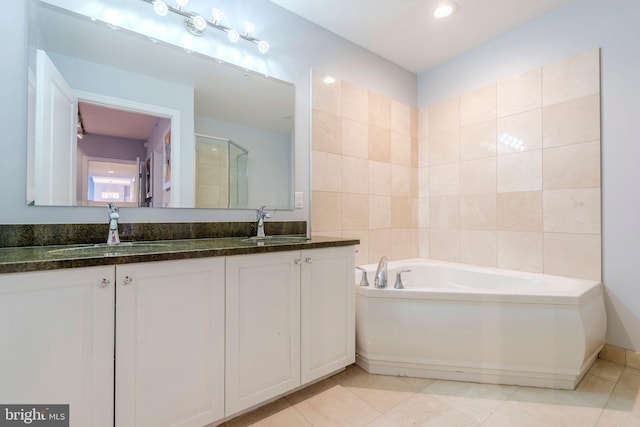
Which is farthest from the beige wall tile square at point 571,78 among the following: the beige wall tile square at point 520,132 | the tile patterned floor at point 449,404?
the tile patterned floor at point 449,404

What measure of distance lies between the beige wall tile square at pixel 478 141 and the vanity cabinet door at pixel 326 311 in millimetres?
1638

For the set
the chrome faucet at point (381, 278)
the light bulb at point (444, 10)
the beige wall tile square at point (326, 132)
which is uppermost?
the light bulb at point (444, 10)

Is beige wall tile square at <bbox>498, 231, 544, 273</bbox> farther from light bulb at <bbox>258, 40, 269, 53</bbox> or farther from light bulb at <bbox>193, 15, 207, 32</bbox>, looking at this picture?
light bulb at <bbox>193, 15, 207, 32</bbox>

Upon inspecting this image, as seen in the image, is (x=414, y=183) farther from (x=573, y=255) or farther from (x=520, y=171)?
(x=573, y=255)

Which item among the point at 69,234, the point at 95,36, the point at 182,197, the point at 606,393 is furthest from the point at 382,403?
the point at 95,36

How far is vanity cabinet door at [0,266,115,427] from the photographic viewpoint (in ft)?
2.93

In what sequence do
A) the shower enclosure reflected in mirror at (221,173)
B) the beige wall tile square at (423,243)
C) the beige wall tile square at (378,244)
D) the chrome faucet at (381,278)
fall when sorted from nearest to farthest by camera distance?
the shower enclosure reflected in mirror at (221,173)
the chrome faucet at (381,278)
the beige wall tile square at (378,244)
the beige wall tile square at (423,243)

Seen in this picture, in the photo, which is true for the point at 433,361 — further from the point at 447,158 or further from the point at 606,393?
the point at 447,158

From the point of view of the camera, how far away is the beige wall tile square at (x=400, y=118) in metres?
2.84

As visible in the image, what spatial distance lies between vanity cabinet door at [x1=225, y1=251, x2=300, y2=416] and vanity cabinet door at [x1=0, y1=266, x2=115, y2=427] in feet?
1.44

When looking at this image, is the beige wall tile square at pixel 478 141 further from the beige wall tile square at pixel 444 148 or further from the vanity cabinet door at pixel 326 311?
the vanity cabinet door at pixel 326 311

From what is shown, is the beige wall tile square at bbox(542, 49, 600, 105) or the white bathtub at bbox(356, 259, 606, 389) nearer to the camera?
the white bathtub at bbox(356, 259, 606, 389)

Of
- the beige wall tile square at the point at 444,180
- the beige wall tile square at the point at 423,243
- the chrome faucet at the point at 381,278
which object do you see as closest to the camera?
the chrome faucet at the point at 381,278

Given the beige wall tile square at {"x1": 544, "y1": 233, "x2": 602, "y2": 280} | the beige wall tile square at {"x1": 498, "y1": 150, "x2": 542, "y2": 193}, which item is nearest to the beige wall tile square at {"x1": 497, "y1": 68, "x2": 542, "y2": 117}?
the beige wall tile square at {"x1": 498, "y1": 150, "x2": 542, "y2": 193}
